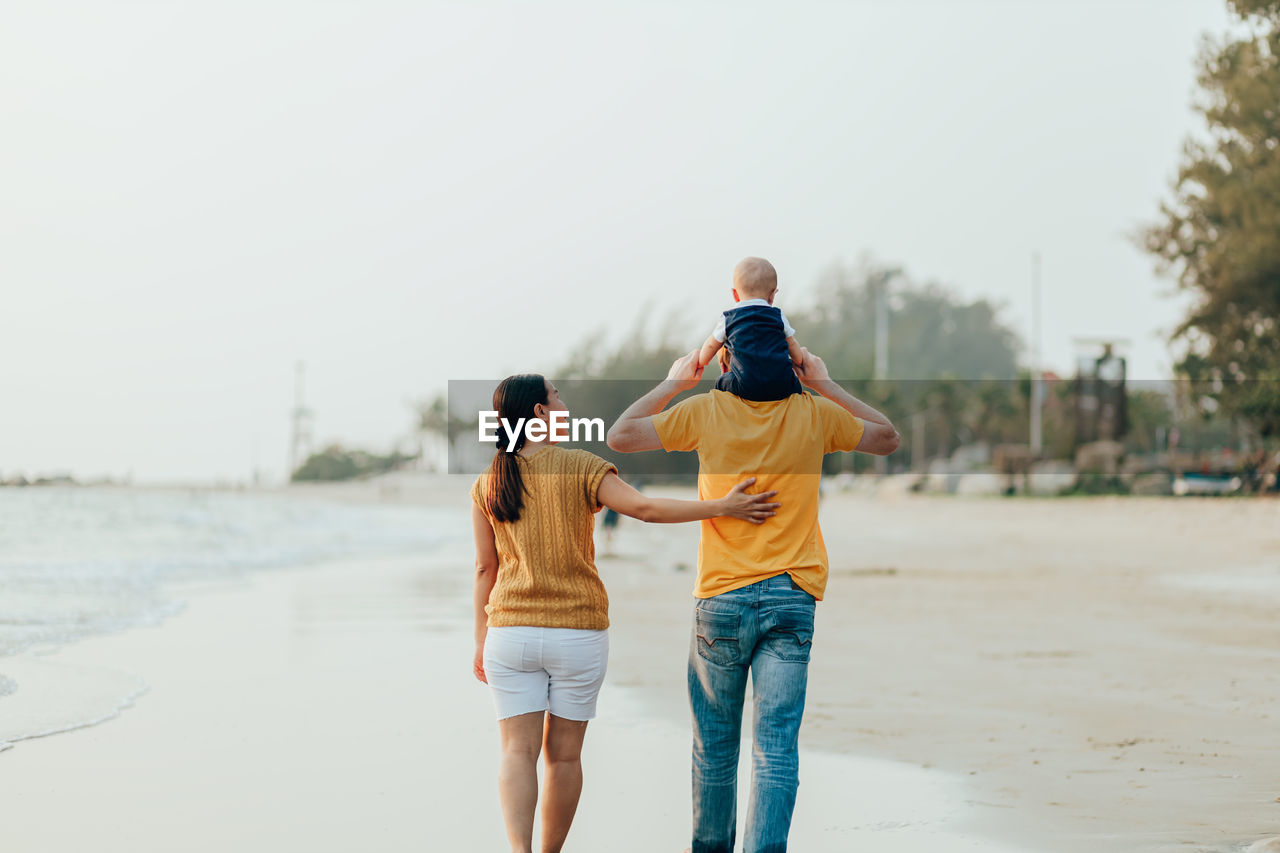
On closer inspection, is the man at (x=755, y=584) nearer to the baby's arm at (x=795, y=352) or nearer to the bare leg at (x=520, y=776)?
the baby's arm at (x=795, y=352)

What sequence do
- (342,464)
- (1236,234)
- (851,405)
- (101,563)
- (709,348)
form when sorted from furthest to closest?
(342,464)
(1236,234)
(101,563)
(851,405)
(709,348)

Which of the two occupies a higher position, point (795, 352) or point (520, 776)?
point (795, 352)

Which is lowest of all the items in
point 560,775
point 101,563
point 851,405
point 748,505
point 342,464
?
point 342,464

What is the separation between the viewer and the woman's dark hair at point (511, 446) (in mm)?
3045

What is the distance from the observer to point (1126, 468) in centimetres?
3631

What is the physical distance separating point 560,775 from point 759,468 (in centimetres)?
101

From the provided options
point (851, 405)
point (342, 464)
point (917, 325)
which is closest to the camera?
point (851, 405)

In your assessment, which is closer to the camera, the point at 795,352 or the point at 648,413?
the point at 795,352

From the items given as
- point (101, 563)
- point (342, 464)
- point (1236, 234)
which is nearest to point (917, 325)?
point (342, 464)

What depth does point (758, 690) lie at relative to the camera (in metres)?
2.97

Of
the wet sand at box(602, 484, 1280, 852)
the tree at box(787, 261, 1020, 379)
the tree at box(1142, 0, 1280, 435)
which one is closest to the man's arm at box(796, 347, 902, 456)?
the wet sand at box(602, 484, 1280, 852)

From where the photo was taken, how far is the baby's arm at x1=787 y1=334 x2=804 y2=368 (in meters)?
2.94

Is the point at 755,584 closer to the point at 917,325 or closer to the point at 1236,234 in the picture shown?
the point at 1236,234

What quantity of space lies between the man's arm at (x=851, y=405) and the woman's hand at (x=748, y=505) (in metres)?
0.33
